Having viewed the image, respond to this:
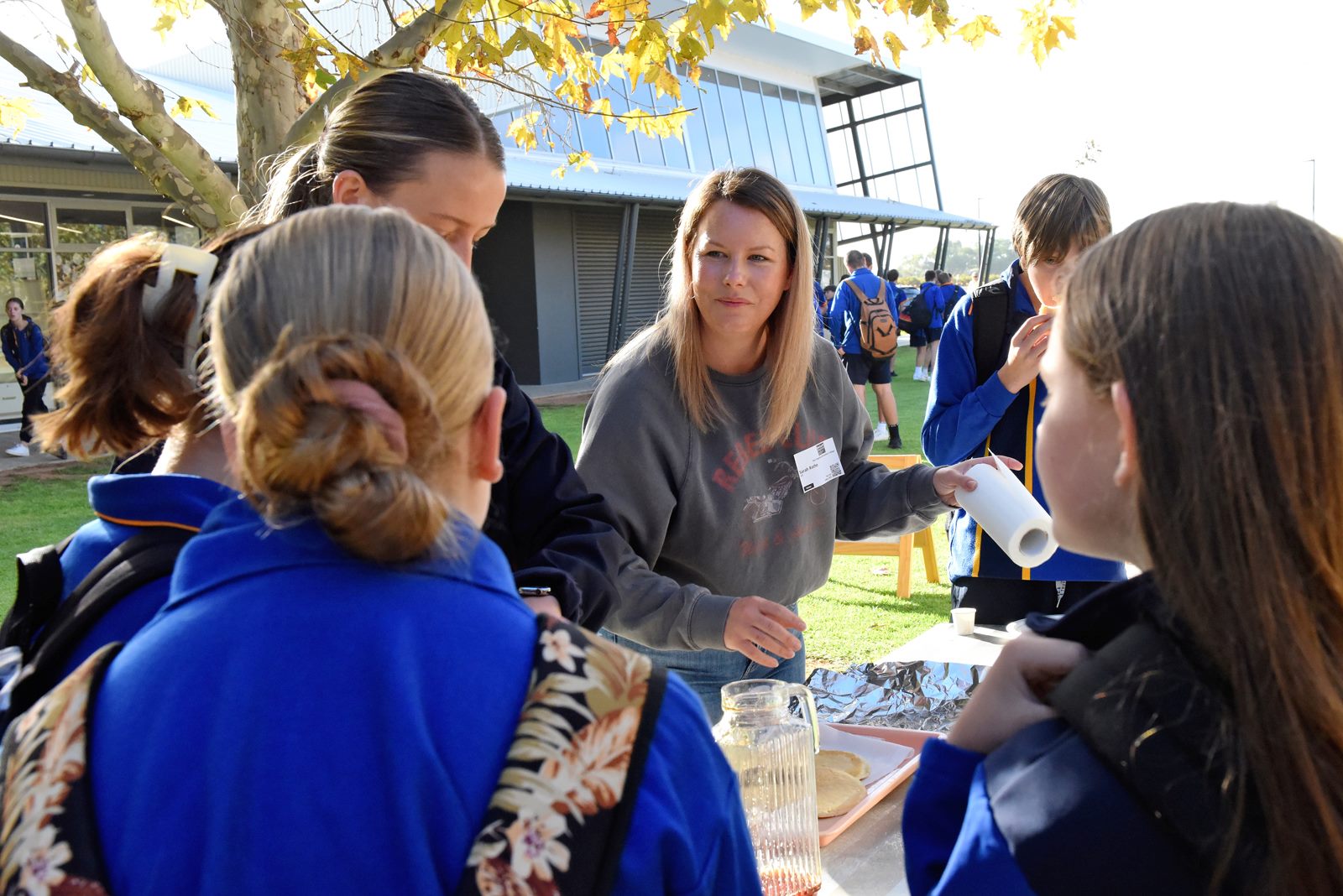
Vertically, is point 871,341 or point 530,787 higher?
point 871,341

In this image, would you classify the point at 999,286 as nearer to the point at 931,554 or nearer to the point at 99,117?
the point at 99,117

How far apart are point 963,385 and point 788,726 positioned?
5.81 feet

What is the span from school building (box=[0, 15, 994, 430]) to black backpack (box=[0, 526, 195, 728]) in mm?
2482

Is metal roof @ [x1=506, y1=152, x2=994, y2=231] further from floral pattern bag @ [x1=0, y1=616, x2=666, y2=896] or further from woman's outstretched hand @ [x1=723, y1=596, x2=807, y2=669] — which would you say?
floral pattern bag @ [x1=0, y1=616, x2=666, y2=896]

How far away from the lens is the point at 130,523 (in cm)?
105

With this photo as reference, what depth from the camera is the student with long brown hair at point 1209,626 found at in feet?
2.59

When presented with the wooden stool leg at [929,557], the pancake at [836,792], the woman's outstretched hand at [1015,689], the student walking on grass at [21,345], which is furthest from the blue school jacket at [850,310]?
the woman's outstretched hand at [1015,689]

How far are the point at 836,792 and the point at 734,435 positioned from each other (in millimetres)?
823

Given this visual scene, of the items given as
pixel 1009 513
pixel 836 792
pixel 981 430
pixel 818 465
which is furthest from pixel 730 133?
pixel 836 792

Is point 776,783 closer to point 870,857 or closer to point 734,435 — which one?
point 870,857

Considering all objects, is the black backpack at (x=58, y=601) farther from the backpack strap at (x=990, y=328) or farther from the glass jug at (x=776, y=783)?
the backpack strap at (x=990, y=328)

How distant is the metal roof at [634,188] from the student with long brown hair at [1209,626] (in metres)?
10.6

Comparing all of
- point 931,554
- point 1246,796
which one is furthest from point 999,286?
point 931,554

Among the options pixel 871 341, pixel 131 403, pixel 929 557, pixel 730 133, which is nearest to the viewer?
pixel 131 403
